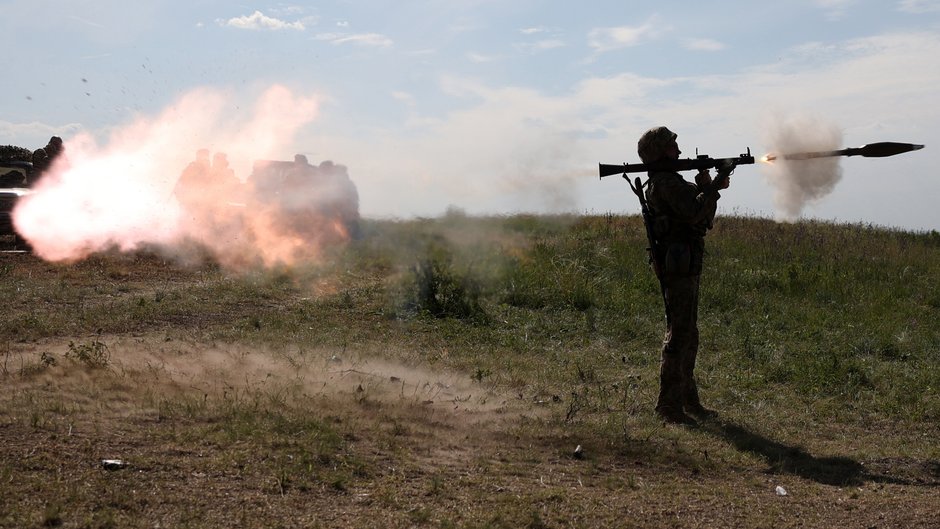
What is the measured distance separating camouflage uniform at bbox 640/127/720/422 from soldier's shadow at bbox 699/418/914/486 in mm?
467

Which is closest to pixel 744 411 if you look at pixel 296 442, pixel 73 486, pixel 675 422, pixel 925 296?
pixel 675 422

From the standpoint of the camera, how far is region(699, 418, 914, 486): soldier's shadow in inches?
267

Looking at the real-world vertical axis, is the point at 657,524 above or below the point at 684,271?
below

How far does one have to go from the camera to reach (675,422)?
8234 mm

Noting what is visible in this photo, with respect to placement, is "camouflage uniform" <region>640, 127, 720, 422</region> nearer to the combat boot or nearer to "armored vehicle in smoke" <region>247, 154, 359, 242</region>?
the combat boot

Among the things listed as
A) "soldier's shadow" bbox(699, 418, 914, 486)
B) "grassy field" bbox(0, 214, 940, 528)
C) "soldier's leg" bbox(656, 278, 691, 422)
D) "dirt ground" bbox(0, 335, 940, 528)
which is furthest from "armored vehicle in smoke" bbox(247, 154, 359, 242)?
"soldier's shadow" bbox(699, 418, 914, 486)

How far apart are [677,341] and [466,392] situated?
6.85ft

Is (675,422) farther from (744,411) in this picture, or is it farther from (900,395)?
(900,395)

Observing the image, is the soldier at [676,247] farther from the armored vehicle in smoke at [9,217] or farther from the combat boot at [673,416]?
the armored vehicle in smoke at [9,217]

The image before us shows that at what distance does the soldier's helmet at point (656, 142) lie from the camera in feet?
27.6

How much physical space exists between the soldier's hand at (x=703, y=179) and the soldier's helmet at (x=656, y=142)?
0.38 metres

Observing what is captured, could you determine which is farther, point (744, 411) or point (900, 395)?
point (900, 395)

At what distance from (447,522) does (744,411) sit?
4615 millimetres

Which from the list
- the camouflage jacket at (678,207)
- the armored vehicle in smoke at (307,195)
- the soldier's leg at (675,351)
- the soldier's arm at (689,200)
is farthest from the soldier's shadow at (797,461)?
the armored vehicle in smoke at (307,195)
